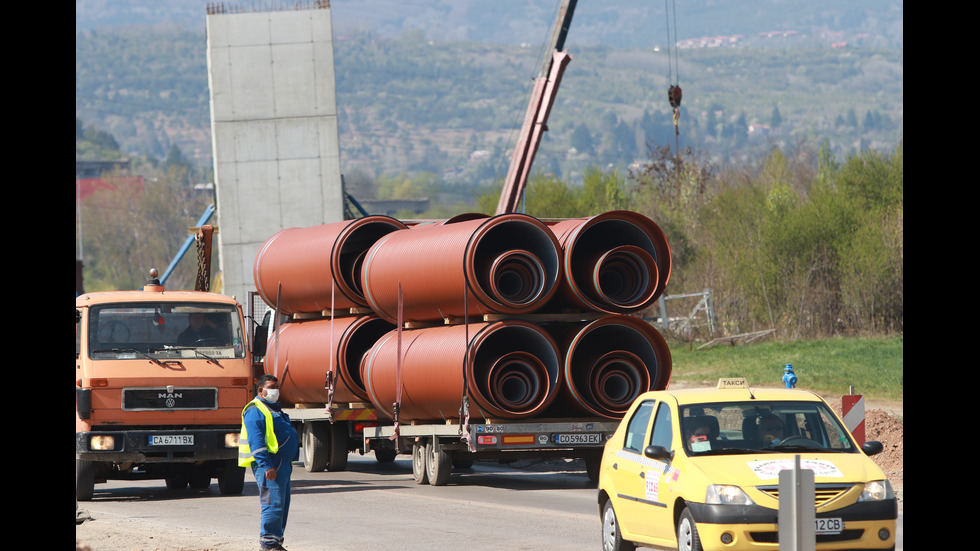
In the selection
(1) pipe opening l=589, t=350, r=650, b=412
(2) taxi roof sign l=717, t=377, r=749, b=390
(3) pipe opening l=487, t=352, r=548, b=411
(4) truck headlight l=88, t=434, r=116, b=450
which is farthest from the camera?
(1) pipe opening l=589, t=350, r=650, b=412

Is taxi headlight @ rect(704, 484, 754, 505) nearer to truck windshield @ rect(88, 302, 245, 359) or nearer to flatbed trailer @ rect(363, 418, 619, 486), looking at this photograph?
flatbed trailer @ rect(363, 418, 619, 486)

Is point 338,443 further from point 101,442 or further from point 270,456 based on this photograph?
point 270,456

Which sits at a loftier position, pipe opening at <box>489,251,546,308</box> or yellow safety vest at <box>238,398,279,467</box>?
pipe opening at <box>489,251,546,308</box>

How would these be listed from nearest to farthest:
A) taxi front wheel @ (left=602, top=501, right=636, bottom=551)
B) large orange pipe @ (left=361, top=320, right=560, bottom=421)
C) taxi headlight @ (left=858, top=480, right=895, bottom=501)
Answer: taxi headlight @ (left=858, top=480, right=895, bottom=501) < taxi front wheel @ (left=602, top=501, right=636, bottom=551) < large orange pipe @ (left=361, top=320, right=560, bottom=421)

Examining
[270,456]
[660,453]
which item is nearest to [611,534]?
[660,453]

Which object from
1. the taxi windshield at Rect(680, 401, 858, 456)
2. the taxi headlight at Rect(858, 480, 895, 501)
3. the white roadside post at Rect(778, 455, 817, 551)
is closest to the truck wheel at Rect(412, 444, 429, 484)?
the taxi windshield at Rect(680, 401, 858, 456)

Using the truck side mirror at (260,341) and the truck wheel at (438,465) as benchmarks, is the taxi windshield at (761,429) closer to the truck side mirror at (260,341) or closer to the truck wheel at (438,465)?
the truck side mirror at (260,341)

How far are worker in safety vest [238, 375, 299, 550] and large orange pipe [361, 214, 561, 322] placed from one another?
19.0ft

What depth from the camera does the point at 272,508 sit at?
11836 millimetres

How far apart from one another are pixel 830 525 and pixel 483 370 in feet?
29.4

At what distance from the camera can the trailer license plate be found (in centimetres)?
1803

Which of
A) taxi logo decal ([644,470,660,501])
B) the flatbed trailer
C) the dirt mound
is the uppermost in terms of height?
taxi logo decal ([644,470,660,501])

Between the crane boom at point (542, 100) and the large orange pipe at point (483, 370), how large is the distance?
22.3 meters
